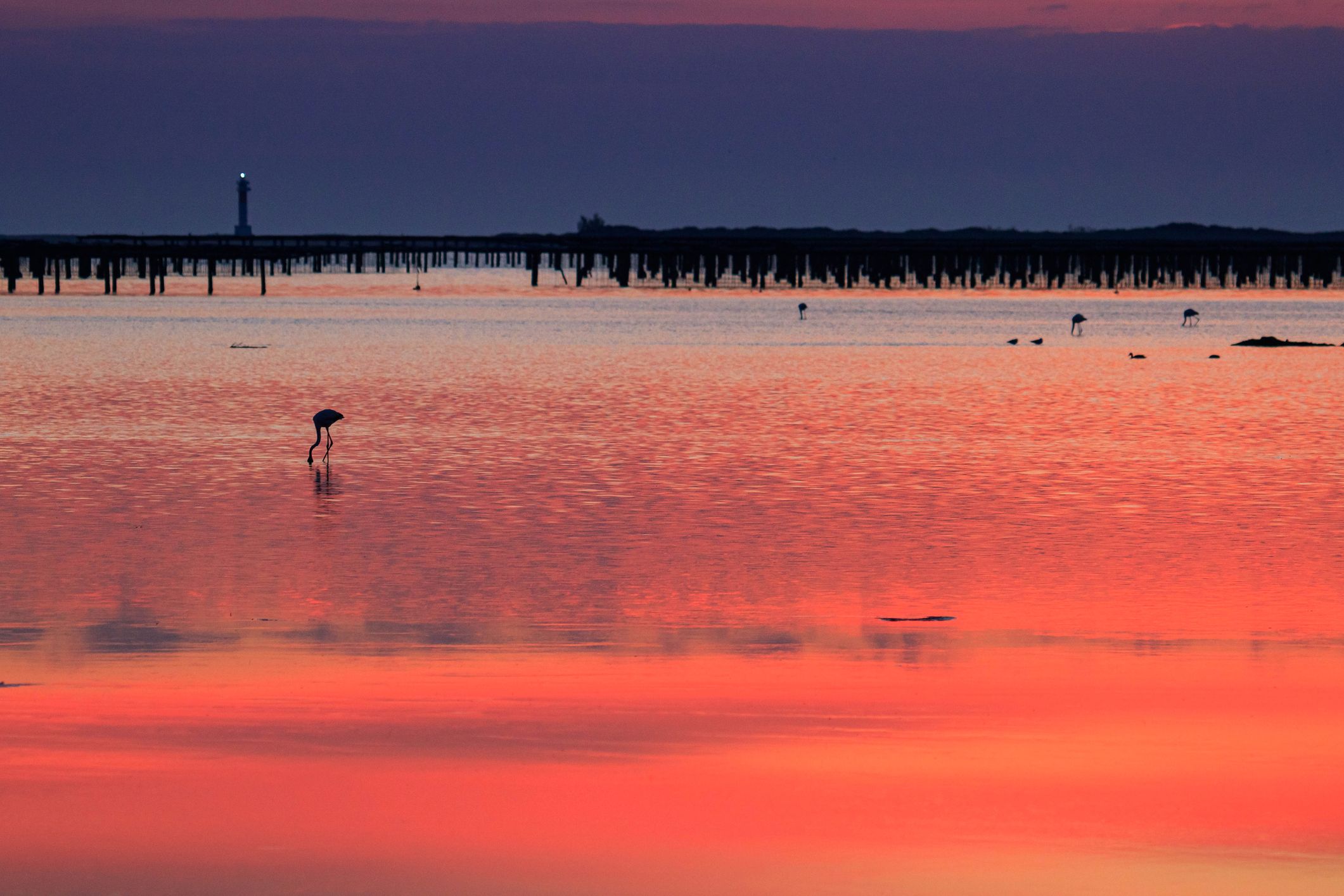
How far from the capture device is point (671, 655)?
10844 mm

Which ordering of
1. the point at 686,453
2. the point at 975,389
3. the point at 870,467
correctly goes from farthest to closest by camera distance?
the point at 975,389
the point at 686,453
the point at 870,467

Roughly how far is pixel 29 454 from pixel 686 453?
292 inches

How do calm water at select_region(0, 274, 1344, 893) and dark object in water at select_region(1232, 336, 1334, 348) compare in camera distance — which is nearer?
calm water at select_region(0, 274, 1344, 893)

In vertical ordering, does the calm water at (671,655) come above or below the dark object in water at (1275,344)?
below

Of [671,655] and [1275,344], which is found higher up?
[1275,344]

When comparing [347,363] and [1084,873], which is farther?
[347,363]

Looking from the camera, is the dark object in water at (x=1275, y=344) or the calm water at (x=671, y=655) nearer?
the calm water at (x=671, y=655)

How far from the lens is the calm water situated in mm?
7113

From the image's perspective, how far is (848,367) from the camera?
43844 millimetres

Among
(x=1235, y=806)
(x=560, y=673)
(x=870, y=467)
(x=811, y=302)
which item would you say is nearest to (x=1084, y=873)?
(x=1235, y=806)

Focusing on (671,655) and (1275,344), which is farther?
(1275,344)

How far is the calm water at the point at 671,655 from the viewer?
7113mm

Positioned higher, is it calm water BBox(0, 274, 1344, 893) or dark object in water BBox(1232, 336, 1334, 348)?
dark object in water BBox(1232, 336, 1334, 348)

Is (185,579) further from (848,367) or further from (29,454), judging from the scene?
(848,367)
